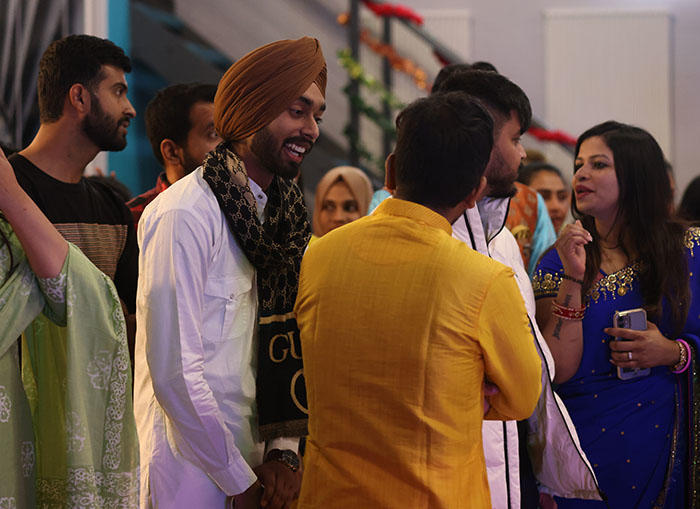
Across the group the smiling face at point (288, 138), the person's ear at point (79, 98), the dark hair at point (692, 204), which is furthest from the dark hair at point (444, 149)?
the dark hair at point (692, 204)

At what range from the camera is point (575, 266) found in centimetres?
225

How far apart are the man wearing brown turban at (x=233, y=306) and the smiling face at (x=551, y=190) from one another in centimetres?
257

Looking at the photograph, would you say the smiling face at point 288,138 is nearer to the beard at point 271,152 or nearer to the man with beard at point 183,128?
the beard at point 271,152

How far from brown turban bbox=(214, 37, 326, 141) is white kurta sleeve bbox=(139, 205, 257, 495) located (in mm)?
271

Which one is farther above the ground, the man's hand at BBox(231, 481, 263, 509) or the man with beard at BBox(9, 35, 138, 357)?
the man with beard at BBox(9, 35, 138, 357)

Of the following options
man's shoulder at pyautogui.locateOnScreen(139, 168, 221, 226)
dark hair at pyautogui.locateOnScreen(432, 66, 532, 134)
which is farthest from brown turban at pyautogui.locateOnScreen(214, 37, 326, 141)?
dark hair at pyautogui.locateOnScreen(432, 66, 532, 134)

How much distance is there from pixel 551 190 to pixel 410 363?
2.95 meters

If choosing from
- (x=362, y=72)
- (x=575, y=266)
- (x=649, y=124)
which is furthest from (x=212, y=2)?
(x=575, y=266)

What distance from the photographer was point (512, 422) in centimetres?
201

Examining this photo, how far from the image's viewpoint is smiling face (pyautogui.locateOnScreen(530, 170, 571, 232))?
4.24 meters

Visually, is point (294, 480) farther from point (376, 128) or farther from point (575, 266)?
point (376, 128)

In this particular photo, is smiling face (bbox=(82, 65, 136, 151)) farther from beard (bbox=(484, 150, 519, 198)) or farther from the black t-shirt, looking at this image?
beard (bbox=(484, 150, 519, 198))

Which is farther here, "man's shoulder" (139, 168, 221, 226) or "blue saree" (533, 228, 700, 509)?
"blue saree" (533, 228, 700, 509)

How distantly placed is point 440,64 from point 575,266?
581cm
